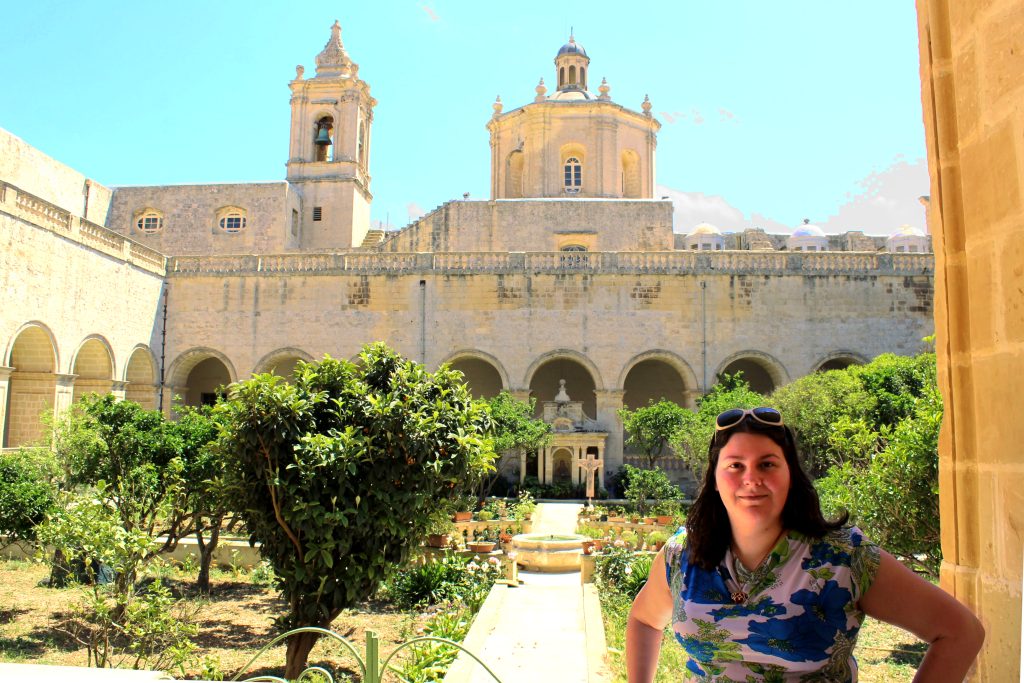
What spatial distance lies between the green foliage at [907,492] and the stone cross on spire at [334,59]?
82.8ft

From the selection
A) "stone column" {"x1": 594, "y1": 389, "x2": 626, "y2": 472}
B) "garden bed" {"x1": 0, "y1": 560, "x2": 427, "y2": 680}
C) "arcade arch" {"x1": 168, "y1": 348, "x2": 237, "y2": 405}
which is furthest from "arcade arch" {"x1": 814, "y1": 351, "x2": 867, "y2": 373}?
"arcade arch" {"x1": 168, "y1": 348, "x2": 237, "y2": 405}

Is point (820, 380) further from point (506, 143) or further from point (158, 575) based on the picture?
point (506, 143)

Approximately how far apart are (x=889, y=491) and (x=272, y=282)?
1825cm

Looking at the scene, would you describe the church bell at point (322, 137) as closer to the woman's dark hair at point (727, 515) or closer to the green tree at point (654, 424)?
the green tree at point (654, 424)

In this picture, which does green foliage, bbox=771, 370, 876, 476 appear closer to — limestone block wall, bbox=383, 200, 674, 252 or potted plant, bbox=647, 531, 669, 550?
potted plant, bbox=647, 531, 669, 550

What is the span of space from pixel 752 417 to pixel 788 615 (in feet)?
1.65

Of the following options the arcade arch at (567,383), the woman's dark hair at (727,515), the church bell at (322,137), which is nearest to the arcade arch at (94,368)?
the arcade arch at (567,383)

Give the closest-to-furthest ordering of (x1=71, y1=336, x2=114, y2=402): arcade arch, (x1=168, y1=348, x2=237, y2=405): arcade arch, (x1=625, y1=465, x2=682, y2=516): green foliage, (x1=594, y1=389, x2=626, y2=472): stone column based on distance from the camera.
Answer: (x1=625, y1=465, x2=682, y2=516): green foliage
(x1=71, y1=336, x2=114, y2=402): arcade arch
(x1=594, y1=389, x2=626, y2=472): stone column
(x1=168, y1=348, x2=237, y2=405): arcade arch

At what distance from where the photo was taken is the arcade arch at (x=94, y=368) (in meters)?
18.4

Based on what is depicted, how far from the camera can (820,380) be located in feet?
53.0

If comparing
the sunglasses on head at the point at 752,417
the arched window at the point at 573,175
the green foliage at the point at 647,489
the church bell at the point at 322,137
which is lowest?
the green foliage at the point at 647,489

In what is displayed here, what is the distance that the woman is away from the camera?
5.88 feet

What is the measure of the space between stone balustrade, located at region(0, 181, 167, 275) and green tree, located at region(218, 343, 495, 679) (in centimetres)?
1157

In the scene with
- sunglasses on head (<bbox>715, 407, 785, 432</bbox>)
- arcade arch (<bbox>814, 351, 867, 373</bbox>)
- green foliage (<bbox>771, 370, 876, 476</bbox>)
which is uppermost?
arcade arch (<bbox>814, 351, 867, 373</bbox>)
